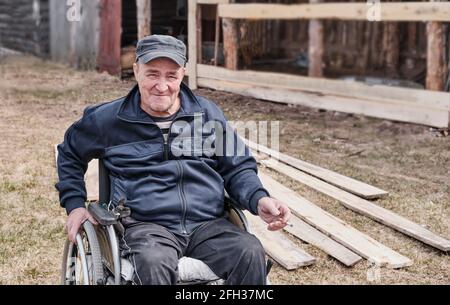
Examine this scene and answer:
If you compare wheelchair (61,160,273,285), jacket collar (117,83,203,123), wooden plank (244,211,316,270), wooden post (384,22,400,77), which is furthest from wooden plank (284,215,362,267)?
wooden post (384,22,400,77)

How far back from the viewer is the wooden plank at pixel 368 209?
5.08 m

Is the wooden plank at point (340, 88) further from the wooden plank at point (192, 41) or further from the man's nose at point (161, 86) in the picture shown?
the man's nose at point (161, 86)

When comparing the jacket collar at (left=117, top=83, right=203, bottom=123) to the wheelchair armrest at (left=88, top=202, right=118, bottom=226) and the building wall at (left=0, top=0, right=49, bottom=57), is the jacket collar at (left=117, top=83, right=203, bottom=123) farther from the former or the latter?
the building wall at (left=0, top=0, right=49, bottom=57)

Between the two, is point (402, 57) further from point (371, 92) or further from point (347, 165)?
point (347, 165)

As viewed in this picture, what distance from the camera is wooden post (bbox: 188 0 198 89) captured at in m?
11.8

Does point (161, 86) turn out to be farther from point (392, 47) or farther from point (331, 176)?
point (392, 47)

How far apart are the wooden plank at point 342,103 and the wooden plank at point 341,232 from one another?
330 cm

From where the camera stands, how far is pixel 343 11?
968cm

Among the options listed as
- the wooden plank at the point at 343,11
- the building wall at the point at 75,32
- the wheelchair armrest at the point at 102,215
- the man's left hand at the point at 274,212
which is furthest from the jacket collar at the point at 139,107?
the building wall at the point at 75,32

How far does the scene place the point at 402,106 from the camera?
907 cm

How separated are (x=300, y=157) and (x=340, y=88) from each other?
2.58m

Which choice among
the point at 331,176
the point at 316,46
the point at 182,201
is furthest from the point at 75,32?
the point at 182,201

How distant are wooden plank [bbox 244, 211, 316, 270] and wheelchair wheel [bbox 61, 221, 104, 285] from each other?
1.54m

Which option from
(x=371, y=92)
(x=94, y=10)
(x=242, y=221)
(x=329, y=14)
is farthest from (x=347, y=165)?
(x=94, y=10)
